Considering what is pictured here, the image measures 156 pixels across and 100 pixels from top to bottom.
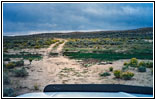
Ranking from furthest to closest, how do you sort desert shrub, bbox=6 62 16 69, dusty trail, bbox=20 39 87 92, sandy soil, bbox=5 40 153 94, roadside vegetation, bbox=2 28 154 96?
desert shrub, bbox=6 62 16 69 → roadside vegetation, bbox=2 28 154 96 → dusty trail, bbox=20 39 87 92 → sandy soil, bbox=5 40 153 94

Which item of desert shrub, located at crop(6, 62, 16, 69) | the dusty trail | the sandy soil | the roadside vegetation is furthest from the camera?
desert shrub, located at crop(6, 62, 16, 69)

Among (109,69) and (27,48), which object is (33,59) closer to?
(27,48)

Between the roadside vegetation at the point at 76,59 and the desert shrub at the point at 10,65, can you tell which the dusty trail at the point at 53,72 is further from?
the desert shrub at the point at 10,65

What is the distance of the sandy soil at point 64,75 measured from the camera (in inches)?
247

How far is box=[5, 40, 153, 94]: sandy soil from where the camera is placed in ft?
20.6

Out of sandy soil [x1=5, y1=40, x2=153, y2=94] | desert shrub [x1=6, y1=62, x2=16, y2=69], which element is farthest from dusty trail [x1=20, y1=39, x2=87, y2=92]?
desert shrub [x1=6, y1=62, x2=16, y2=69]

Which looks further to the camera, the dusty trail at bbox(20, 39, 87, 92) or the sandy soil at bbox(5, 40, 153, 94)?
the dusty trail at bbox(20, 39, 87, 92)

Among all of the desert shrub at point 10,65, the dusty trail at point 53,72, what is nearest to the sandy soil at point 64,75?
the dusty trail at point 53,72

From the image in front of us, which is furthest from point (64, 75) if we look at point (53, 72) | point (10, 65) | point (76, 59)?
point (10, 65)

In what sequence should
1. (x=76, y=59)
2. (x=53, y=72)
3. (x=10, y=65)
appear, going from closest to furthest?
1. (x=53, y=72)
2. (x=10, y=65)
3. (x=76, y=59)

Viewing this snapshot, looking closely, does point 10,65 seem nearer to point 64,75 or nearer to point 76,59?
point 64,75

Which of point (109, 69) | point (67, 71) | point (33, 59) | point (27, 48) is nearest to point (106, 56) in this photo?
point (109, 69)

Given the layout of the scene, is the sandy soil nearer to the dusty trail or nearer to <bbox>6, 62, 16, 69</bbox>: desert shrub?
the dusty trail

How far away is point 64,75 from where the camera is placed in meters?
7.20
